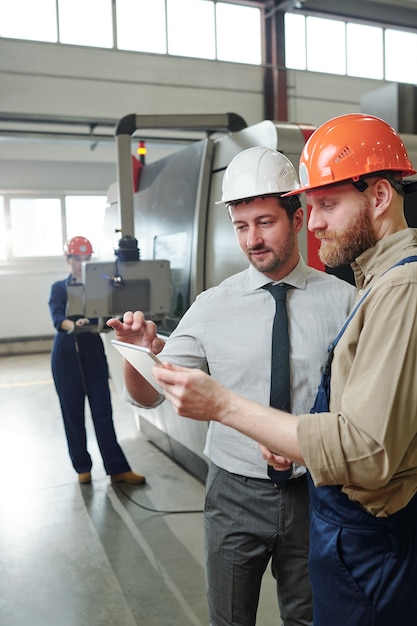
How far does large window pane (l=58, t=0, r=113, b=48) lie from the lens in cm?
745

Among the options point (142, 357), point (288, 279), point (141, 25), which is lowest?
point (142, 357)

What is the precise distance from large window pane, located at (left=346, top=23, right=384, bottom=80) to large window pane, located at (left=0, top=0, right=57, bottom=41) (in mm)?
4653

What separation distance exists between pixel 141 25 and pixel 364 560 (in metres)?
8.13

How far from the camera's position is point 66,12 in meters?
7.43

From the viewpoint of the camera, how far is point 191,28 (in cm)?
820

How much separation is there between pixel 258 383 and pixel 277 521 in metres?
0.38

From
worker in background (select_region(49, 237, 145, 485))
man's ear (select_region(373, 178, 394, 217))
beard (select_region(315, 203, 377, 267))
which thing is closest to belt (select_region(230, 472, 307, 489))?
beard (select_region(315, 203, 377, 267))

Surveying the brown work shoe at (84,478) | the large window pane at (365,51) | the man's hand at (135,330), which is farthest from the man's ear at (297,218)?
the large window pane at (365,51)

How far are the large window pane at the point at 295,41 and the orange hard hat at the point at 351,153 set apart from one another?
8.33 meters

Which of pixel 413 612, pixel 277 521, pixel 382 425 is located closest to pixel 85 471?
pixel 277 521

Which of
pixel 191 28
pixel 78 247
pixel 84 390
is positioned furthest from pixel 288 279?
pixel 191 28

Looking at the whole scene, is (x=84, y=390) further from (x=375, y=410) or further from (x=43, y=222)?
(x=43, y=222)

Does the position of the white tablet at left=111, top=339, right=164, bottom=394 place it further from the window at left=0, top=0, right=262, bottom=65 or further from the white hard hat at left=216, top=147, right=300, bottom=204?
the window at left=0, top=0, right=262, bottom=65

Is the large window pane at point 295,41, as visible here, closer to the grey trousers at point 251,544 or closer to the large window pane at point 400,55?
the large window pane at point 400,55
